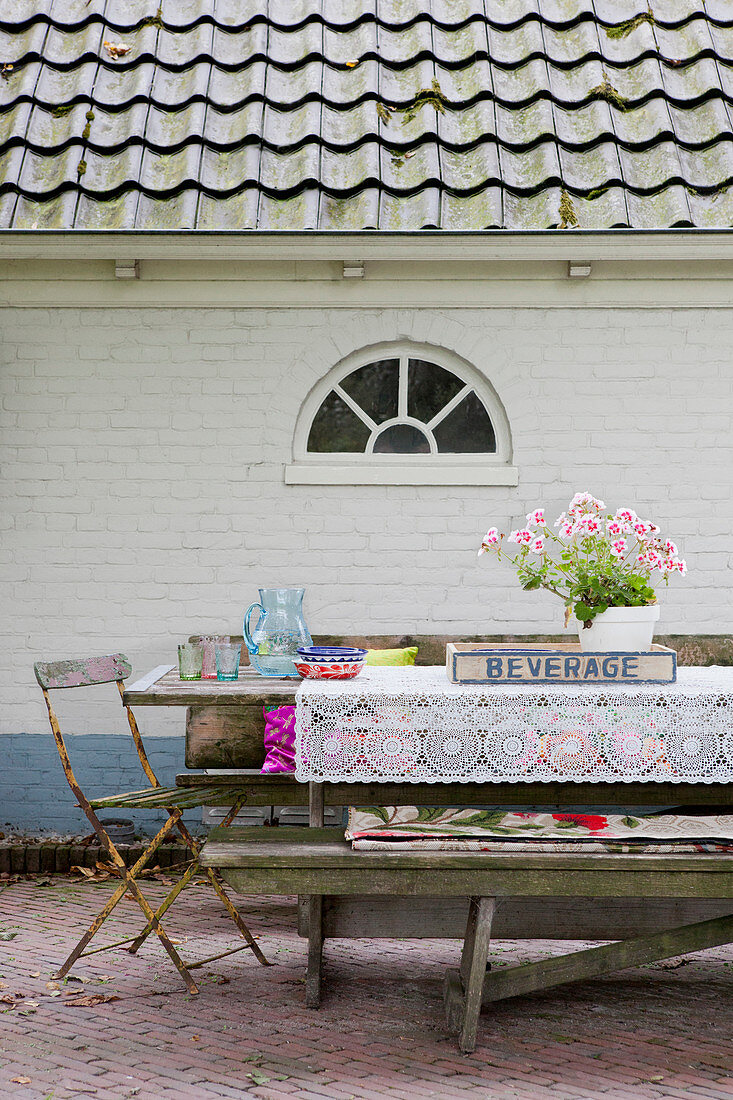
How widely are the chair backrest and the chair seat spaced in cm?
48

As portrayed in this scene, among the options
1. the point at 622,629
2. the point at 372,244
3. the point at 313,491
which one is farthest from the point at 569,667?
the point at 372,244

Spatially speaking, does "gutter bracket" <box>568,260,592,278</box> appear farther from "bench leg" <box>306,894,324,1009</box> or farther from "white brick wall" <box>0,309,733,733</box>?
"bench leg" <box>306,894,324,1009</box>

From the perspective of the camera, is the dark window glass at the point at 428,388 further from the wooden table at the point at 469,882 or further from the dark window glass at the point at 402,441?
the wooden table at the point at 469,882

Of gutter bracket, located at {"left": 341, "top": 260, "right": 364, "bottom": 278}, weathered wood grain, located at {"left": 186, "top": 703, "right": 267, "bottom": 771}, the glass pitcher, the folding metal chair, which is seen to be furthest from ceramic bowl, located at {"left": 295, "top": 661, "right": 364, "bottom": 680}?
gutter bracket, located at {"left": 341, "top": 260, "right": 364, "bottom": 278}

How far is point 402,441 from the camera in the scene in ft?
19.4

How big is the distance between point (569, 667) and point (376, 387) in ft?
8.71

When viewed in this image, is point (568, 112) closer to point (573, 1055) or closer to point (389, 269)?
point (389, 269)

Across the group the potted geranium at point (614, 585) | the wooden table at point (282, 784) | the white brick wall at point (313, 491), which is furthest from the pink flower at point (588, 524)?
the white brick wall at point (313, 491)

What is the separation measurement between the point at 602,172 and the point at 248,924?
392cm

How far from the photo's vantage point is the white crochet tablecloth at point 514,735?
347 cm

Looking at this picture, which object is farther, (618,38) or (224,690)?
(618,38)

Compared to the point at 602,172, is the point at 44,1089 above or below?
below

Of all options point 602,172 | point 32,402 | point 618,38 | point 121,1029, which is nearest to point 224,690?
point 121,1029

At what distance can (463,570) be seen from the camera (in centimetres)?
579
